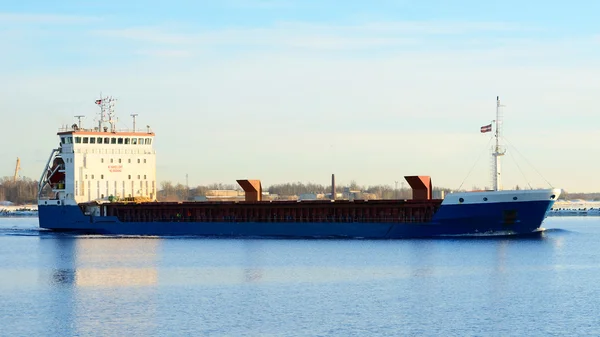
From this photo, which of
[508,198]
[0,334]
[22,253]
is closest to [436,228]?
[508,198]

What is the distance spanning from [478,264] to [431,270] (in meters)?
2.89

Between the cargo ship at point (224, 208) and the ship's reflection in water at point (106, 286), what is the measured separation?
21.9ft

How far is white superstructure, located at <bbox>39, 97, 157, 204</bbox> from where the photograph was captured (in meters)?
64.6

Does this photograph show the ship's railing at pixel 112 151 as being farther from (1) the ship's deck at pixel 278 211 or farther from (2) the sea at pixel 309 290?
(2) the sea at pixel 309 290

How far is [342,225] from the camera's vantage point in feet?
184

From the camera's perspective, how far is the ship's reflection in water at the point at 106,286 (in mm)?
27875

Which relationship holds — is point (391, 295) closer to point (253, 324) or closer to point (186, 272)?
point (253, 324)

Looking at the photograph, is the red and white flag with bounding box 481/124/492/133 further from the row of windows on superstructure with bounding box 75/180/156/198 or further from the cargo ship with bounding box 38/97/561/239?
the row of windows on superstructure with bounding box 75/180/156/198

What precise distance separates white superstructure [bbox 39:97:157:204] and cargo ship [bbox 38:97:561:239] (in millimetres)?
67

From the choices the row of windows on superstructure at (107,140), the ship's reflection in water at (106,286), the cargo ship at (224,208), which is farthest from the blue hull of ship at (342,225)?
the ship's reflection in water at (106,286)

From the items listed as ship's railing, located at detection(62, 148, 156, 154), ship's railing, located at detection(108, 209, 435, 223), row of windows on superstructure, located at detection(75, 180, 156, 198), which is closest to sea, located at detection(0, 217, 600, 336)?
ship's railing, located at detection(108, 209, 435, 223)

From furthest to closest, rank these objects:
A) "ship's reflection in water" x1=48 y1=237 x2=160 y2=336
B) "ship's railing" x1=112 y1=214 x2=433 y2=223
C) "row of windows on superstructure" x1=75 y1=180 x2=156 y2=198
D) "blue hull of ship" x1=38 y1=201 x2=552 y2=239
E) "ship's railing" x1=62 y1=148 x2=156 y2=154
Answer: "ship's railing" x1=62 y1=148 x2=156 y2=154
"row of windows on superstructure" x1=75 y1=180 x2=156 y2=198
"ship's railing" x1=112 y1=214 x2=433 y2=223
"blue hull of ship" x1=38 y1=201 x2=552 y2=239
"ship's reflection in water" x1=48 y1=237 x2=160 y2=336

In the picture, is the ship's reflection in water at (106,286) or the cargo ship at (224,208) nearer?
the ship's reflection in water at (106,286)

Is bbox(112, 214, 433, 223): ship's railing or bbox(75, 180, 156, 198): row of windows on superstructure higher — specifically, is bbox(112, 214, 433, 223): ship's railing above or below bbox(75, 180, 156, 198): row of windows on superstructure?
below
